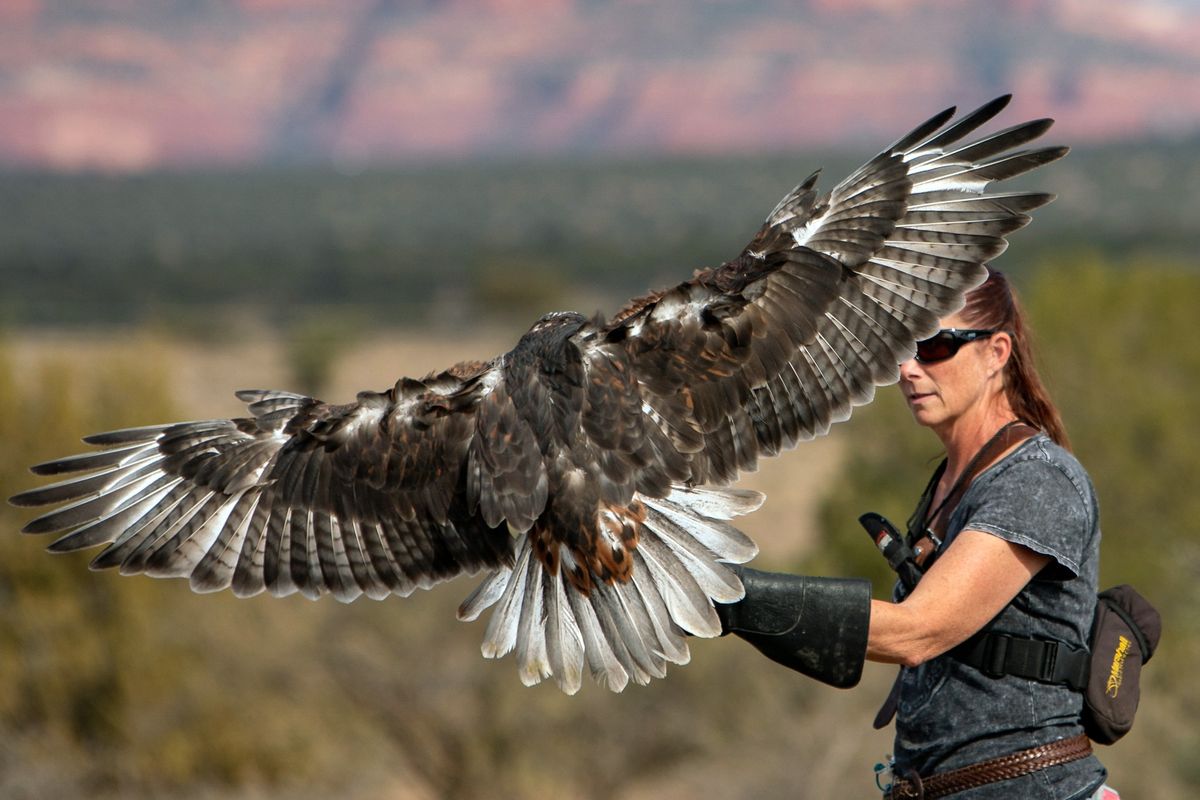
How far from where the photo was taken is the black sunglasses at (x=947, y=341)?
3.49 meters

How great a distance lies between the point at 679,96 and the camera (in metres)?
177

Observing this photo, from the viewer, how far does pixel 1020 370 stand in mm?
3467

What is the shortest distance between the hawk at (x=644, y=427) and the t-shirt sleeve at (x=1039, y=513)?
582 mm

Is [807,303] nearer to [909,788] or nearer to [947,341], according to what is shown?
[947,341]

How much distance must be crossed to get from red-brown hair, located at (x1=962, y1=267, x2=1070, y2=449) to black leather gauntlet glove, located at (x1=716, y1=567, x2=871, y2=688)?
62cm

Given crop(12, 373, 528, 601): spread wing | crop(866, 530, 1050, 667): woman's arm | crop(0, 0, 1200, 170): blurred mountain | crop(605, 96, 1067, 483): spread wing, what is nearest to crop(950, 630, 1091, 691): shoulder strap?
crop(866, 530, 1050, 667): woman's arm

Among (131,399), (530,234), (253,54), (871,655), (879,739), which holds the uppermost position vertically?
(253,54)

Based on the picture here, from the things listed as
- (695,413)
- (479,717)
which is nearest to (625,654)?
(695,413)

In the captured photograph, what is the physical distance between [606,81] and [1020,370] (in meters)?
190

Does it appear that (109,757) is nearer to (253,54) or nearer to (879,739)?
(879,739)

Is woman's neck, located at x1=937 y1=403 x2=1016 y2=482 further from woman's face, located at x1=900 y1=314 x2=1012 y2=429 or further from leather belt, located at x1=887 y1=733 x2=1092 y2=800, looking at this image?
leather belt, located at x1=887 y1=733 x2=1092 y2=800

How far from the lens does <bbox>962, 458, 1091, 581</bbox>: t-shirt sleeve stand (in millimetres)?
3088

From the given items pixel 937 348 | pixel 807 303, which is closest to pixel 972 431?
pixel 937 348

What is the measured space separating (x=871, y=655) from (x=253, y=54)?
198 meters
